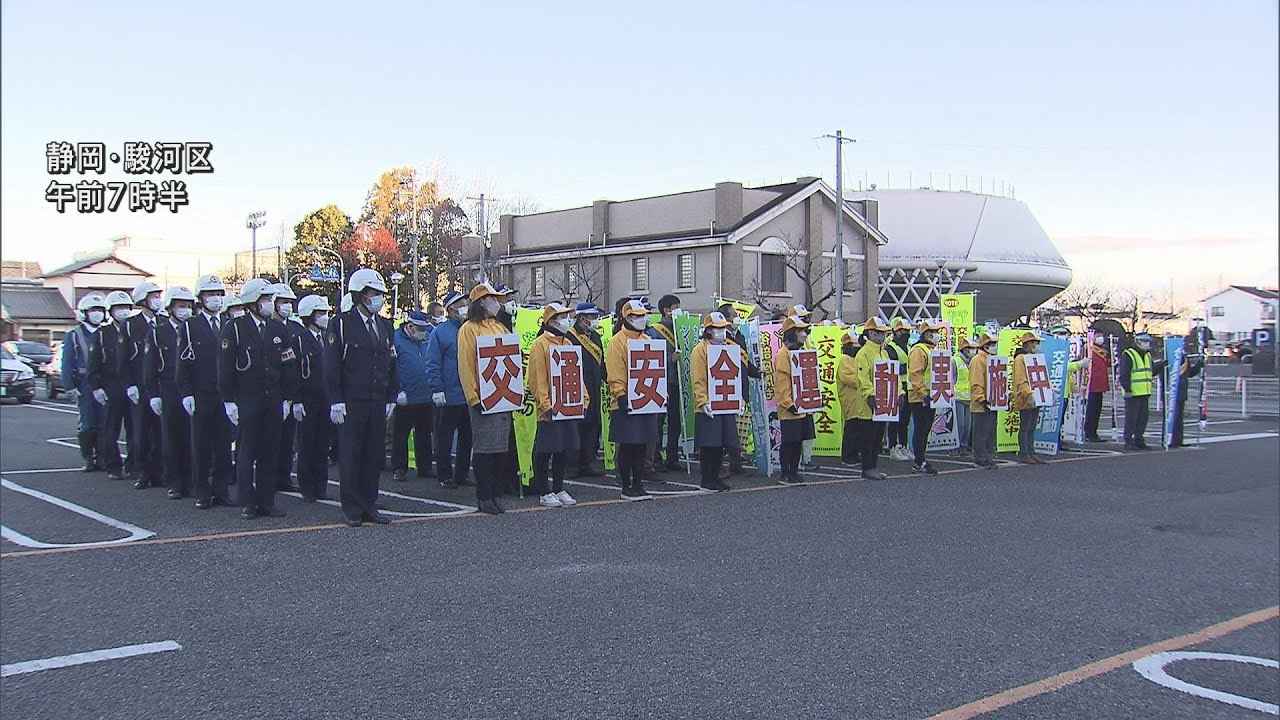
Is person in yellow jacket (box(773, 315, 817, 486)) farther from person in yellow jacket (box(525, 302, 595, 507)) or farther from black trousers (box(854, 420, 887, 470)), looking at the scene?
person in yellow jacket (box(525, 302, 595, 507))

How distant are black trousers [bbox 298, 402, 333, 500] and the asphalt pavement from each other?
2.93 ft

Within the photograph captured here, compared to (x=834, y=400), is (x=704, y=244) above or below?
above

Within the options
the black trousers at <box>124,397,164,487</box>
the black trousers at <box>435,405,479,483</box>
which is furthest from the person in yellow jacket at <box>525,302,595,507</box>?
the black trousers at <box>124,397,164,487</box>

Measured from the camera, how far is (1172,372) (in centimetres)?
1895

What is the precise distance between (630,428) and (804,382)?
2.62 metres

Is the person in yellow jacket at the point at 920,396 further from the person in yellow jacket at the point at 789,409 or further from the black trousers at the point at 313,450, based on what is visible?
the black trousers at the point at 313,450

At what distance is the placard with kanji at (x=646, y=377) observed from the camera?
37.7 feet

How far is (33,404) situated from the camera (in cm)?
2838

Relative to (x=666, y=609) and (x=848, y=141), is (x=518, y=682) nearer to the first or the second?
(x=666, y=609)

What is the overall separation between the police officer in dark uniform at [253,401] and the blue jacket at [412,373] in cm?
261

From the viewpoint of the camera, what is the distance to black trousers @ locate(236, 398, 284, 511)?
9.88 metres

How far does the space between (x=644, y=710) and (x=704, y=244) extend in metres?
40.5

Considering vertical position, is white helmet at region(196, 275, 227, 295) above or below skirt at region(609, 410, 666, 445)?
above

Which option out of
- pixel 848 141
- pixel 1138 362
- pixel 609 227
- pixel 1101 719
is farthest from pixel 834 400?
pixel 609 227
